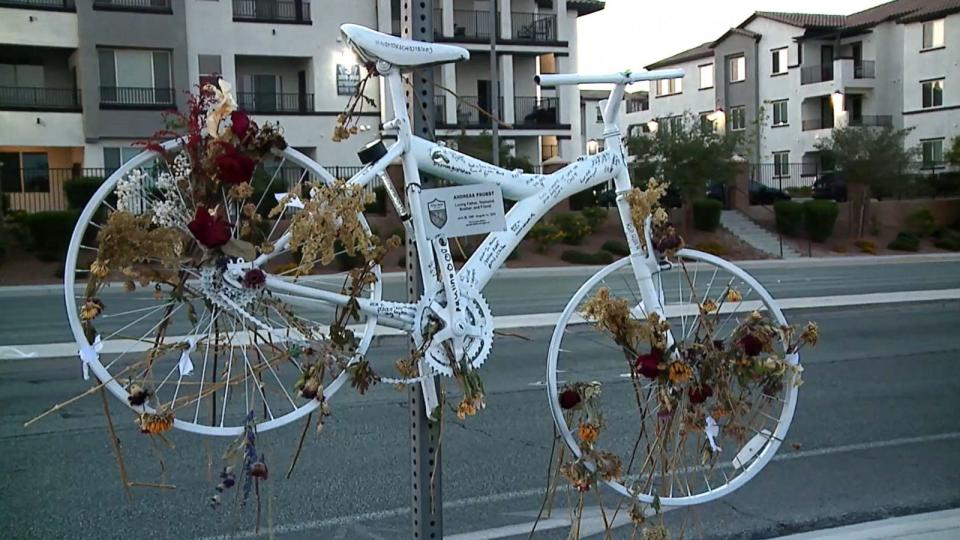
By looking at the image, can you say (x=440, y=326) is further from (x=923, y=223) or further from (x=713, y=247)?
(x=923, y=223)

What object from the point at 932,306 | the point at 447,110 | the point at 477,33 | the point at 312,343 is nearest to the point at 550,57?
the point at 477,33

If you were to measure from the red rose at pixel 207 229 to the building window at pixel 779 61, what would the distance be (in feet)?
179

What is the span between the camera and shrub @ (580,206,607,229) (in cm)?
3052

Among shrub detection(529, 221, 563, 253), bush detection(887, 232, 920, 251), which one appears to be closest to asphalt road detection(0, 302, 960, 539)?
shrub detection(529, 221, 563, 253)

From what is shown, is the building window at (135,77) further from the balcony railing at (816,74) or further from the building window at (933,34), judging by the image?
the building window at (933,34)

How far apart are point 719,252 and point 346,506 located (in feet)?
87.6

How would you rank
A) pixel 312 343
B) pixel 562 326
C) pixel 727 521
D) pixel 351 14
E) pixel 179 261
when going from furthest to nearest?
pixel 351 14, pixel 727 521, pixel 562 326, pixel 312 343, pixel 179 261

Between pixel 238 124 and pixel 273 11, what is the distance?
34281 millimetres

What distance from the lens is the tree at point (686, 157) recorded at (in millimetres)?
32406

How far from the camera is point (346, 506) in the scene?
17.9 ft

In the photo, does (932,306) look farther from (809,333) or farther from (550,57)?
(550,57)

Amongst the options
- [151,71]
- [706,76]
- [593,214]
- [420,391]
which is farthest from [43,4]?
[706,76]

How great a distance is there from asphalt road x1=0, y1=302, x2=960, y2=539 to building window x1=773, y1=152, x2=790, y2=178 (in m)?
44.1

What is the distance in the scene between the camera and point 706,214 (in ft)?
110
